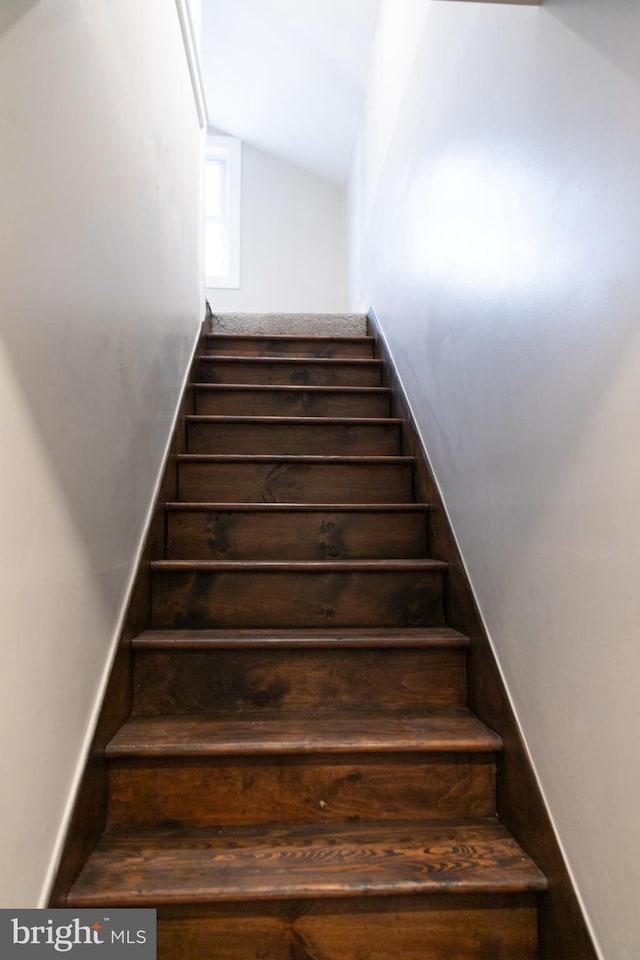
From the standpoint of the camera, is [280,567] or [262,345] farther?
[262,345]

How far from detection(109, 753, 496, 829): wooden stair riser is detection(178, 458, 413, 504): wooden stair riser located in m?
0.92

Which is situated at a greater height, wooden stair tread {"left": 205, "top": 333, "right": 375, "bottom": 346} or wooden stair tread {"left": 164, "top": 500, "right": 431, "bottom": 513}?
wooden stair tread {"left": 205, "top": 333, "right": 375, "bottom": 346}

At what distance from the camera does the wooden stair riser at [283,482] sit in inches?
74.6

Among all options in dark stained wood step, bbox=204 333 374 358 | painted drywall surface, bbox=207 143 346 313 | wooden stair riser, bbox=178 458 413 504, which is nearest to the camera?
wooden stair riser, bbox=178 458 413 504

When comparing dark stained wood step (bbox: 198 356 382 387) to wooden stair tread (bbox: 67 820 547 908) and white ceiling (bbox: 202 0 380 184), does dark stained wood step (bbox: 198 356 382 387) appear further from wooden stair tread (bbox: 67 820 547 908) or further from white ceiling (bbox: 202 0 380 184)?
white ceiling (bbox: 202 0 380 184)

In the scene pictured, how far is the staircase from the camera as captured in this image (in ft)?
3.10

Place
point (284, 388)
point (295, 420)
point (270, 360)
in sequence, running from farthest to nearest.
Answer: point (270, 360), point (284, 388), point (295, 420)

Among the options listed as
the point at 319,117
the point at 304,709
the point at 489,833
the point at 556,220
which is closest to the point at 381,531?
the point at 304,709

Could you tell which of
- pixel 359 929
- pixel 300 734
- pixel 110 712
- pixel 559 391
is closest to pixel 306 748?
pixel 300 734

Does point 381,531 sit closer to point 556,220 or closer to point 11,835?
point 556,220

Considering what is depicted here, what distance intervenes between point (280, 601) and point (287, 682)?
236 mm

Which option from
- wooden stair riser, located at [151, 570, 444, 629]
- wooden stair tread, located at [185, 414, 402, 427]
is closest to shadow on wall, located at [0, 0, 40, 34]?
wooden stair riser, located at [151, 570, 444, 629]

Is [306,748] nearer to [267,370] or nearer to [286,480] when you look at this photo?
[286,480]

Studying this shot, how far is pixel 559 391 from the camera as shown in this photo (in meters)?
0.94
